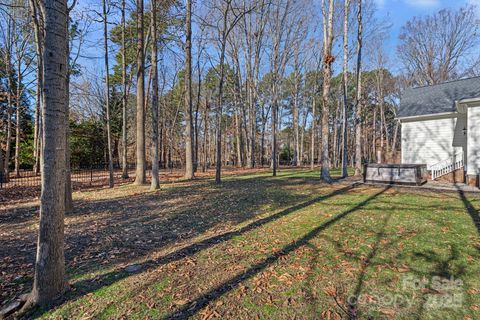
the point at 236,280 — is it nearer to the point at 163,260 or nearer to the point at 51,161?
the point at 163,260

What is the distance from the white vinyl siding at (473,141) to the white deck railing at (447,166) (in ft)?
5.03

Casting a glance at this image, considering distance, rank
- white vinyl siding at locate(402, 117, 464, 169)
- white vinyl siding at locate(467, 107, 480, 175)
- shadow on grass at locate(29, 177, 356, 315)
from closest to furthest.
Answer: shadow on grass at locate(29, 177, 356, 315)
white vinyl siding at locate(467, 107, 480, 175)
white vinyl siding at locate(402, 117, 464, 169)

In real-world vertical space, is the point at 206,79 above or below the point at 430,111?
above

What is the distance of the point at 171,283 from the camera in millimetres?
2893

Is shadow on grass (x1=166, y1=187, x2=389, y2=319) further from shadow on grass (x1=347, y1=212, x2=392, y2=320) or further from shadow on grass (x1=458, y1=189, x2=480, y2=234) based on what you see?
shadow on grass (x1=458, y1=189, x2=480, y2=234)

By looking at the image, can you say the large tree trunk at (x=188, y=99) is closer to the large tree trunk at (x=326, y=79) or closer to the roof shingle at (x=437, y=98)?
the large tree trunk at (x=326, y=79)

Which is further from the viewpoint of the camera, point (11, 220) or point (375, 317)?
point (11, 220)

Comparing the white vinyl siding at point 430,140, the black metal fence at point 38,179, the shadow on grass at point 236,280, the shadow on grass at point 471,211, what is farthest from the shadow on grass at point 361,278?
the black metal fence at point 38,179

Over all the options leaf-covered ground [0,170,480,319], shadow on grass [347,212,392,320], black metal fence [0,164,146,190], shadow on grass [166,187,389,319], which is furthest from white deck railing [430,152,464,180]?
black metal fence [0,164,146,190]

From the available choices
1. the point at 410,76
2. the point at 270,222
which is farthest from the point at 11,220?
the point at 410,76

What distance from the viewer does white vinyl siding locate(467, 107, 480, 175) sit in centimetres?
1012

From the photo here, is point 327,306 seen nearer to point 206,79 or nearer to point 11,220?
point 11,220

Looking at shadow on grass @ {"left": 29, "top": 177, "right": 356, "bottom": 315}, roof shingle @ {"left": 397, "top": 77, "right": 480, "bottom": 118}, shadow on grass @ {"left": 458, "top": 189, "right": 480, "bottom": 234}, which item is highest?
roof shingle @ {"left": 397, "top": 77, "right": 480, "bottom": 118}

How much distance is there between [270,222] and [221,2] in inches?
455
